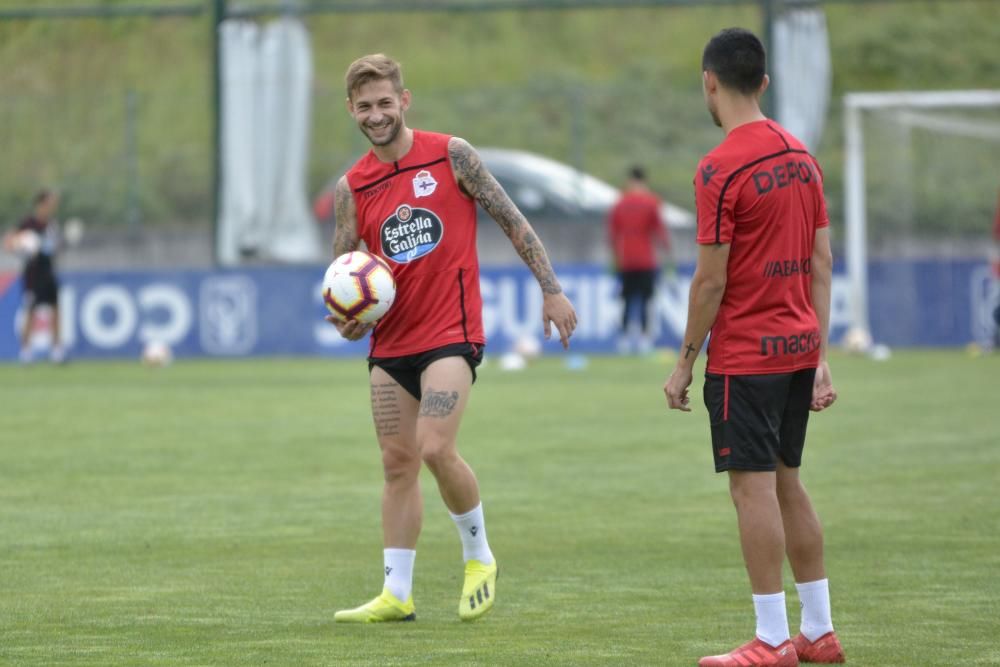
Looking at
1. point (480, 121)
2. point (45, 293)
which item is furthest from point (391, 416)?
point (480, 121)

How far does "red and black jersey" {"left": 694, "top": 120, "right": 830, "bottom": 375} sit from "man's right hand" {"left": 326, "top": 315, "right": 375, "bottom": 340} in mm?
1675

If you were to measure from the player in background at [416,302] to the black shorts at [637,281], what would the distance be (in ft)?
52.8

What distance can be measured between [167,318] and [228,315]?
2.70 feet

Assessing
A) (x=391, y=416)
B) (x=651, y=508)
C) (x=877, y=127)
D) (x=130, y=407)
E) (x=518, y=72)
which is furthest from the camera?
(x=518, y=72)

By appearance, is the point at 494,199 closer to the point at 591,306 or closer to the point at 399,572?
the point at 399,572

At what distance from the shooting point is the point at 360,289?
23.3 ft

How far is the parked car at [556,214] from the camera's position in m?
26.9

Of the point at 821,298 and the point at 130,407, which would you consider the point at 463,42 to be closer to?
the point at 130,407

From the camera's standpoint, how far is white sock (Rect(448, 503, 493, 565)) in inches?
291

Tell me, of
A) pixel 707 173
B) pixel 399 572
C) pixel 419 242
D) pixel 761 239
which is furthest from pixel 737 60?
pixel 399 572

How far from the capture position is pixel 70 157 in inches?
1293

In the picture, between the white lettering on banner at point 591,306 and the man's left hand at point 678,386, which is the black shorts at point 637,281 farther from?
the man's left hand at point 678,386

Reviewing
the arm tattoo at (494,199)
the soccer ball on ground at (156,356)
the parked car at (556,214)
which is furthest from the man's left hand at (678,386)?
the parked car at (556,214)

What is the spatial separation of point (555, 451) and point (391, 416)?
594 centimetres
